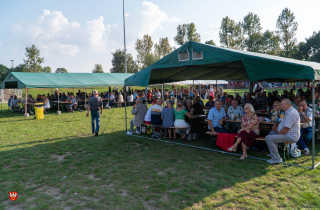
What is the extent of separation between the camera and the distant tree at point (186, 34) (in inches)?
1984

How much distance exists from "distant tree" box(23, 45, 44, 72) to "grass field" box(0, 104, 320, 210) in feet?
159

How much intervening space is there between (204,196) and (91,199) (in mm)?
1761

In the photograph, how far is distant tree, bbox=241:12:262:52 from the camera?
50.7 metres

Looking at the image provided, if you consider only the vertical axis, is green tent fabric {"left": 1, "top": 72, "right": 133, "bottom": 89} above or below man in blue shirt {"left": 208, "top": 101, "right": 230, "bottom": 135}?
above

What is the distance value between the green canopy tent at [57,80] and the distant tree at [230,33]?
1529 inches

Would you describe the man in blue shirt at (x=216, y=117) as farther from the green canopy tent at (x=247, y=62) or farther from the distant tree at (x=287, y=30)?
the distant tree at (x=287, y=30)

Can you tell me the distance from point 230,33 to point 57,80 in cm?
4579

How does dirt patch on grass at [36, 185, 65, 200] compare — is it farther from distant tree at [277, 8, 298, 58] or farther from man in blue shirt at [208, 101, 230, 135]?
distant tree at [277, 8, 298, 58]

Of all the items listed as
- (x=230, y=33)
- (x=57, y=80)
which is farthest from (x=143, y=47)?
(x=57, y=80)

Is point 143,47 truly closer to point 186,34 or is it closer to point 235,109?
point 186,34

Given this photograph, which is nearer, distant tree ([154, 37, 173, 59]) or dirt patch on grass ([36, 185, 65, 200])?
dirt patch on grass ([36, 185, 65, 200])

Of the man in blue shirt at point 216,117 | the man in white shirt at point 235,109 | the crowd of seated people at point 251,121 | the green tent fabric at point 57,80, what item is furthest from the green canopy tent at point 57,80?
the man in white shirt at point 235,109

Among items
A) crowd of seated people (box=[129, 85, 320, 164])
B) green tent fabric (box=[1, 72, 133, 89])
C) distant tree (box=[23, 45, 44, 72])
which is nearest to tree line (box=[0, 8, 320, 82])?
distant tree (box=[23, 45, 44, 72])

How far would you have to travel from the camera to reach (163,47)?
50.1 m
